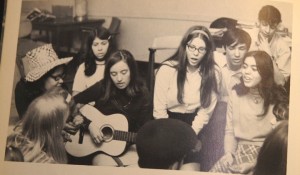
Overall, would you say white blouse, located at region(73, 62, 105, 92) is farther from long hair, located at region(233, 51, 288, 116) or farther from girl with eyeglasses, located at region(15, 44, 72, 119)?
long hair, located at region(233, 51, 288, 116)

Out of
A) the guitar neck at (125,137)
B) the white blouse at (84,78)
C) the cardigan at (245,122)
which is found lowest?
the guitar neck at (125,137)

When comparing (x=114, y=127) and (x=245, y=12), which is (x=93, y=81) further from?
(x=245, y=12)

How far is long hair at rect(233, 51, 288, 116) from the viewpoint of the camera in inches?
29.5

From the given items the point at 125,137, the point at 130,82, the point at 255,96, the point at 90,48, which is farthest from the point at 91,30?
the point at 255,96

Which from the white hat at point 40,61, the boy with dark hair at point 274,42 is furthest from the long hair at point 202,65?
the white hat at point 40,61

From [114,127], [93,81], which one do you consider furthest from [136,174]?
[93,81]

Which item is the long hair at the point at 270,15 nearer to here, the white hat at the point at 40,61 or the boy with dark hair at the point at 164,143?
the boy with dark hair at the point at 164,143

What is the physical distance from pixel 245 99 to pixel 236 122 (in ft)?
0.19

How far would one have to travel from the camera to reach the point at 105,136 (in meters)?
0.71

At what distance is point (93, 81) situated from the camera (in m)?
0.73

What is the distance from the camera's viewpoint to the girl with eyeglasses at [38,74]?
0.72m

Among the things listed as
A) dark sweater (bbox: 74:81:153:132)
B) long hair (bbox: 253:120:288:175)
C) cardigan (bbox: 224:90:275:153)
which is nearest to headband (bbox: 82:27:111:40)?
dark sweater (bbox: 74:81:153:132)

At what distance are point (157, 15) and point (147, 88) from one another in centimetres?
17

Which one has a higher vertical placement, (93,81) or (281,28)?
(281,28)
